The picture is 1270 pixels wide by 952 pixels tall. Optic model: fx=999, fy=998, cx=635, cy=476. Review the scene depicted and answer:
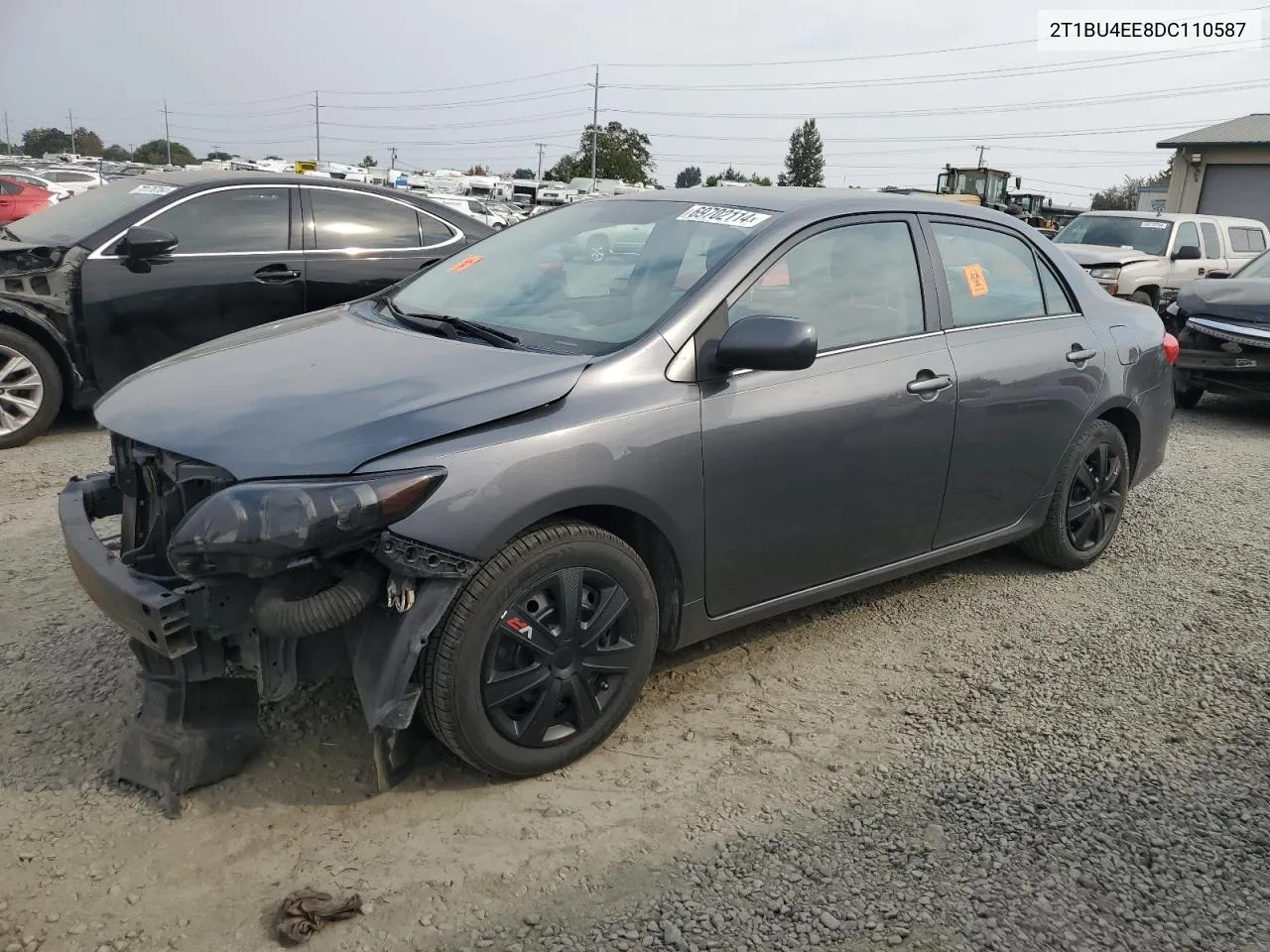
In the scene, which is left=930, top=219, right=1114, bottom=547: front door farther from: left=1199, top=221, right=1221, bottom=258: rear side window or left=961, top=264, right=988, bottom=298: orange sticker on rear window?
left=1199, top=221, right=1221, bottom=258: rear side window

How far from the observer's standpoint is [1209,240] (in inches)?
543

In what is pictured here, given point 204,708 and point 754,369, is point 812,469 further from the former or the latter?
point 204,708

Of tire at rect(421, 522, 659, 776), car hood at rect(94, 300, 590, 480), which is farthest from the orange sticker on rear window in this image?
tire at rect(421, 522, 659, 776)

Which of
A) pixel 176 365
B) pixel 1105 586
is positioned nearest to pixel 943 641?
pixel 1105 586

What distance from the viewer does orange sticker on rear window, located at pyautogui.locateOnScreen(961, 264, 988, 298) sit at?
404 cm

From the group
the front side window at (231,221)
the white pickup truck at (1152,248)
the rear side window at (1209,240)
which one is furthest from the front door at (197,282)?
the rear side window at (1209,240)

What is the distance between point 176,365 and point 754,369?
6.16ft

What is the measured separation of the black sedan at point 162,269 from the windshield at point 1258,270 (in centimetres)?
739

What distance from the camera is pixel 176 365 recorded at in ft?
10.7

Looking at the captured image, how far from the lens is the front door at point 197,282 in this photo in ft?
20.2

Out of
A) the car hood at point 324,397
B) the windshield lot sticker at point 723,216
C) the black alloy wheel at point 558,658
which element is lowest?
the black alloy wheel at point 558,658

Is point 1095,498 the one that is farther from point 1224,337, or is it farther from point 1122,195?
point 1122,195

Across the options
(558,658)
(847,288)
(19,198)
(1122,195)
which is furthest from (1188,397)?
(1122,195)

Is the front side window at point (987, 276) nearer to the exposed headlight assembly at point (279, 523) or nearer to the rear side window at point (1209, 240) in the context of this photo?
the exposed headlight assembly at point (279, 523)
